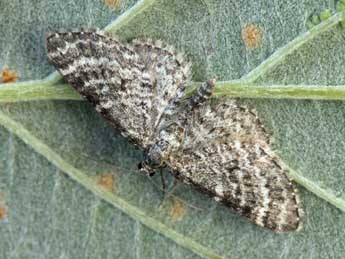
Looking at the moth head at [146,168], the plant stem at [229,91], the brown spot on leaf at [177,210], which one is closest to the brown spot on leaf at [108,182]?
the moth head at [146,168]

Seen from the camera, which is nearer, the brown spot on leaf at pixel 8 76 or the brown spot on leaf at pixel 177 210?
the brown spot on leaf at pixel 8 76

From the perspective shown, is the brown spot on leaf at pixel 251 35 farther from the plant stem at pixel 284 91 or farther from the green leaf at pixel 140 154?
the plant stem at pixel 284 91

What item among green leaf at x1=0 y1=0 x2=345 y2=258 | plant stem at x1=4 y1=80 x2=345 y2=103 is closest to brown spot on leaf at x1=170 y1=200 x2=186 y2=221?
green leaf at x1=0 y1=0 x2=345 y2=258

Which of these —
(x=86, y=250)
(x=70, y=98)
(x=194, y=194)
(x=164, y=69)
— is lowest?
(x=86, y=250)

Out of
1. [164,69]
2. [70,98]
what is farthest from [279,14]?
[70,98]

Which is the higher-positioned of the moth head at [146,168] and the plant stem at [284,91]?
the plant stem at [284,91]

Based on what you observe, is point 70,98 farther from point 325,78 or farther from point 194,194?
point 325,78

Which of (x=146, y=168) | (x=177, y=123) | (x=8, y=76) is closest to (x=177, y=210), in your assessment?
(x=146, y=168)

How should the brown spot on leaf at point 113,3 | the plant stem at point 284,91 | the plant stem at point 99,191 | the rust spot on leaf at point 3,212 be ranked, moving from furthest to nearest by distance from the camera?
the rust spot on leaf at point 3,212 < the plant stem at point 99,191 < the brown spot on leaf at point 113,3 < the plant stem at point 284,91
